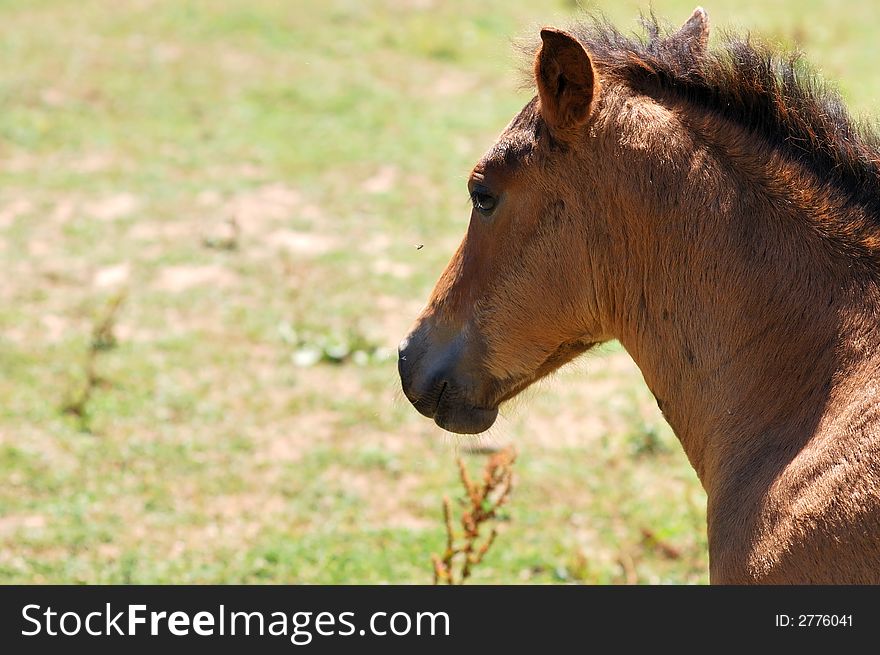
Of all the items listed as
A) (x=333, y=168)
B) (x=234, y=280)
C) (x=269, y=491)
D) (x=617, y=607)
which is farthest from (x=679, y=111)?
(x=333, y=168)

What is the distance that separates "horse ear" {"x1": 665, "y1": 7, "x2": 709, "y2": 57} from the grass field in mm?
584

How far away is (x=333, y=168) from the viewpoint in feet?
31.2

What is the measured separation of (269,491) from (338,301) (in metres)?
2.20

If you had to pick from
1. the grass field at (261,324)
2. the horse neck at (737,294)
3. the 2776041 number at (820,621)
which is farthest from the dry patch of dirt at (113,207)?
the 2776041 number at (820,621)

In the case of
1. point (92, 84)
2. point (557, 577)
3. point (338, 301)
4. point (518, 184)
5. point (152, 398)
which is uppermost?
point (92, 84)

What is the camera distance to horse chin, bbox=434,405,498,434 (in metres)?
3.28

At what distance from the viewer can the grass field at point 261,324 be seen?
512cm

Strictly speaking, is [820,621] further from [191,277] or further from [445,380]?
[191,277]

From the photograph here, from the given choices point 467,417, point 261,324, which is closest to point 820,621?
point 467,417

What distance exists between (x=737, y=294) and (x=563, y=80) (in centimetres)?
76

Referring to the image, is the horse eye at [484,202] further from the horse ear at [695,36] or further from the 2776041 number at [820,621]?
the 2776041 number at [820,621]

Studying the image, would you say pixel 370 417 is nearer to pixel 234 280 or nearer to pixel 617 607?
pixel 234 280

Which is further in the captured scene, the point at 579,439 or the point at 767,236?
the point at 579,439

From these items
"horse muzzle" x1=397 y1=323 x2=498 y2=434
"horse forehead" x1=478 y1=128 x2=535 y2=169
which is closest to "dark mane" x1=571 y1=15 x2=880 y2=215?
"horse forehead" x1=478 y1=128 x2=535 y2=169
